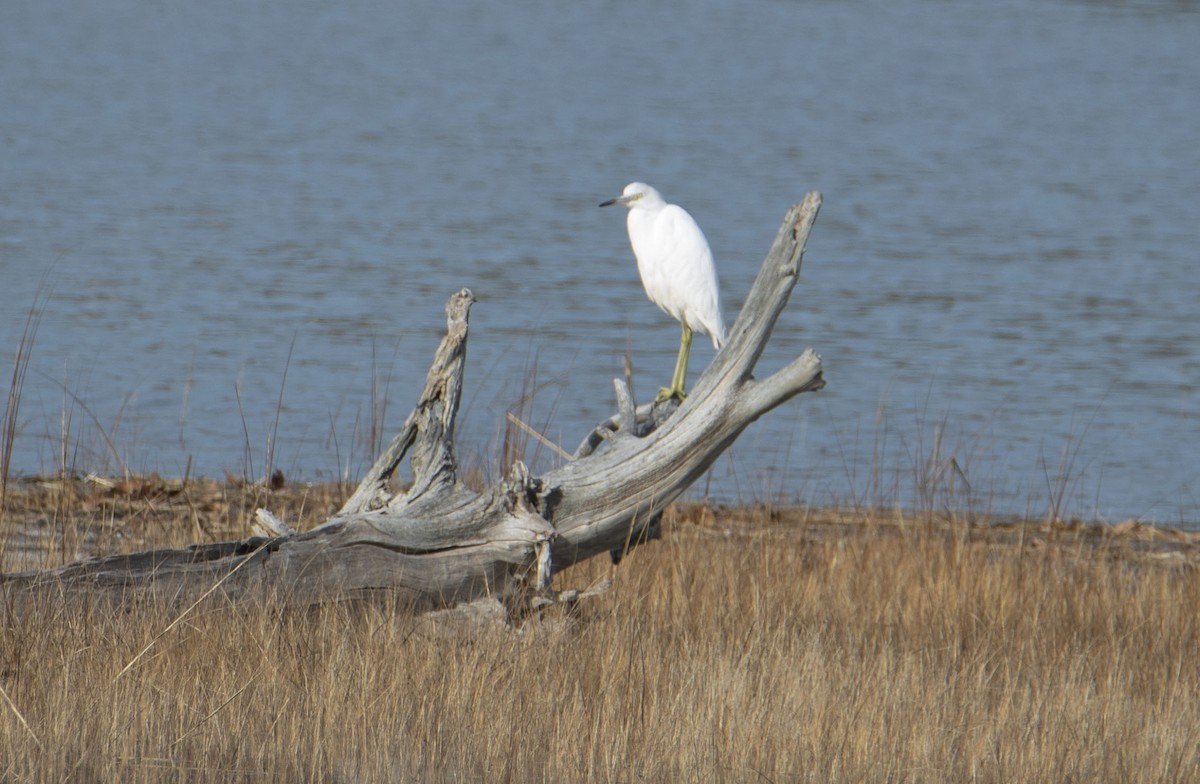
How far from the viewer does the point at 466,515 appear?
16.3 ft

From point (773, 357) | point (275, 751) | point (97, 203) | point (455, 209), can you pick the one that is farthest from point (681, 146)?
point (275, 751)

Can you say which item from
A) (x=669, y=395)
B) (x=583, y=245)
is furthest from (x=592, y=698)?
(x=583, y=245)

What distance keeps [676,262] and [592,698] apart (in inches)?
185

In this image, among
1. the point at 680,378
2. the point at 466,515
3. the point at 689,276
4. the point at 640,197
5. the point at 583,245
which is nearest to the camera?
the point at 466,515

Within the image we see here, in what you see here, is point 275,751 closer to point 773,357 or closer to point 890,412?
point 890,412

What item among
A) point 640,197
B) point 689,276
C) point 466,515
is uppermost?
point 640,197

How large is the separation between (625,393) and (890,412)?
6927mm

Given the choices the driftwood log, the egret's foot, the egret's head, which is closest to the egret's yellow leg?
the egret's foot

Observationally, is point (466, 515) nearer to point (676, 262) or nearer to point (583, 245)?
point (676, 262)

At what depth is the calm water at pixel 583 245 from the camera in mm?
10826

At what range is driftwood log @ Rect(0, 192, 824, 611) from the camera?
473cm

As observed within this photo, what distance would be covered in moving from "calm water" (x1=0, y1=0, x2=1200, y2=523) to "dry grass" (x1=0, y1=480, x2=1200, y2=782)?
218 cm

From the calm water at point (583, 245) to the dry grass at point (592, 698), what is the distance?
2.18 metres

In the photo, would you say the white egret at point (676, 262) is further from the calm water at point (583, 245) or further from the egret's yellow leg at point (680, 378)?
the calm water at point (583, 245)
